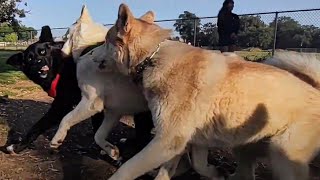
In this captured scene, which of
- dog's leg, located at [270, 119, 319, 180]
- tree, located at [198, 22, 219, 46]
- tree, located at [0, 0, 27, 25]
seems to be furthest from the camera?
tree, located at [0, 0, 27, 25]

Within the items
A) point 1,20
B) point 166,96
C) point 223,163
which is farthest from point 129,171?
point 1,20

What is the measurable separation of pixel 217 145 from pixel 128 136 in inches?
105

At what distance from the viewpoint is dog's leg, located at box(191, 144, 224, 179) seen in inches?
164

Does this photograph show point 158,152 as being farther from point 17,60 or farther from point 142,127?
point 17,60

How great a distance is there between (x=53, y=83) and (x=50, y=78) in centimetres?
12

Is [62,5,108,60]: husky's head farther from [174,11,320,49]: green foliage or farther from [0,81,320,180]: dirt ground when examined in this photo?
[174,11,320,49]: green foliage

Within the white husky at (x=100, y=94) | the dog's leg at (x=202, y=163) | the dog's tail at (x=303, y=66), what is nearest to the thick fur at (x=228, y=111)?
the dog's tail at (x=303, y=66)

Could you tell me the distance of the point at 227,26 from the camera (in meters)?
10.1

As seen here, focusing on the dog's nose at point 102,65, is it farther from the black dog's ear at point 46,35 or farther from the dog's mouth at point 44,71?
the black dog's ear at point 46,35

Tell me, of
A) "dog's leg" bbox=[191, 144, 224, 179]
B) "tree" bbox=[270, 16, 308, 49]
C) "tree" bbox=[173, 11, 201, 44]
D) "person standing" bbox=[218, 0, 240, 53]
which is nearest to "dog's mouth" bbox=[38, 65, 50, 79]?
"dog's leg" bbox=[191, 144, 224, 179]

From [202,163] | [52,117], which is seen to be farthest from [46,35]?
[202,163]

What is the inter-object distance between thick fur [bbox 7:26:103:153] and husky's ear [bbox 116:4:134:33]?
63.8 inches

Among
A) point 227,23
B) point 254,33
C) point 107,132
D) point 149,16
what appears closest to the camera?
point 149,16

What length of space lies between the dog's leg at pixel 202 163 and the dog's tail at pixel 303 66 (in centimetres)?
105
